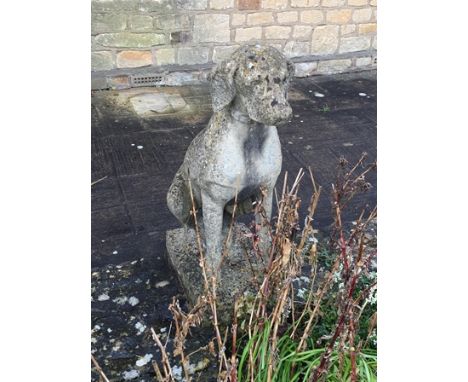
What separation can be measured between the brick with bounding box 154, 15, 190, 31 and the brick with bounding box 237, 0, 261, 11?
0.61 meters

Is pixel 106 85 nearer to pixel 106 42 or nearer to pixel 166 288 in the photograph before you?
pixel 106 42

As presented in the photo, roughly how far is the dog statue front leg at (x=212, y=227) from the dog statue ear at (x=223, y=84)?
0.40 m

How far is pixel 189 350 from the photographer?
2.31 meters

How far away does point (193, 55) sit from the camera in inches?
238

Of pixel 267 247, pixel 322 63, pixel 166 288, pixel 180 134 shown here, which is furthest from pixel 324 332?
pixel 322 63

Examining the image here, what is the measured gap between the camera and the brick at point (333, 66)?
669 centimetres

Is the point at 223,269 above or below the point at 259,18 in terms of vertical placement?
below

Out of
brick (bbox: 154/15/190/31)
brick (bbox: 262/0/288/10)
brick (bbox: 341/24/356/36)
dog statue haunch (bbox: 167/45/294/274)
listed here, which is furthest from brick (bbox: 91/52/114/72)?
dog statue haunch (bbox: 167/45/294/274)

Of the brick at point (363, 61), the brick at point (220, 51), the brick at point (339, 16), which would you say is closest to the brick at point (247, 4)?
the brick at point (220, 51)

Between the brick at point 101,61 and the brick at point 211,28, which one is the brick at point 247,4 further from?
the brick at point 101,61

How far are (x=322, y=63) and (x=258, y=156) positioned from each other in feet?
16.0

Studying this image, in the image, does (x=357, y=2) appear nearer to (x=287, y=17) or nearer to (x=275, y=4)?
(x=287, y=17)

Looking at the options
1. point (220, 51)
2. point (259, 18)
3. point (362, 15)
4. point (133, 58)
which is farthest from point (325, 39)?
point (133, 58)

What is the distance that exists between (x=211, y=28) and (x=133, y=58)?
939 mm
